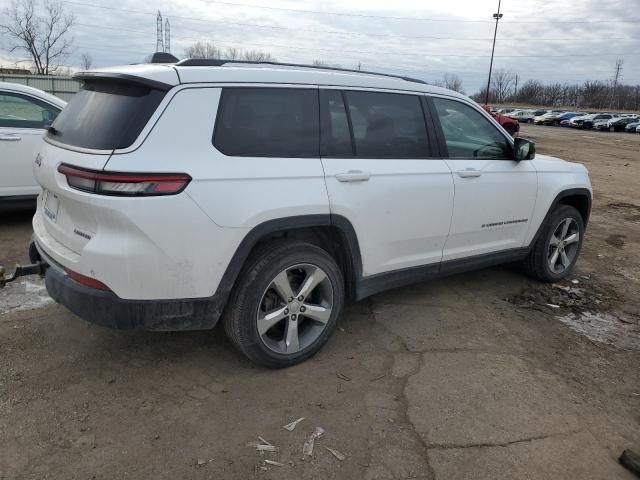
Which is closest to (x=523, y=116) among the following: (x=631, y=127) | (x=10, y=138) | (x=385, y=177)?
(x=631, y=127)

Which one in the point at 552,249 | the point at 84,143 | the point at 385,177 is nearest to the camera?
the point at 84,143

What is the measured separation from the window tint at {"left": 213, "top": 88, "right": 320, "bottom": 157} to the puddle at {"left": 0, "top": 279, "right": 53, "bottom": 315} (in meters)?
2.36

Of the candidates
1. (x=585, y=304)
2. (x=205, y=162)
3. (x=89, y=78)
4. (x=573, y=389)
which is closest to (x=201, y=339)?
(x=205, y=162)

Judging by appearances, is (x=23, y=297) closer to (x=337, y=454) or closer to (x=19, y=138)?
(x=19, y=138)

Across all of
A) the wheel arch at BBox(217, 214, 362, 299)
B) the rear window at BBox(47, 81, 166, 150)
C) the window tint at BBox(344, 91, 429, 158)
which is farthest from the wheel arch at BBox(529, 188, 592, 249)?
the rear window at BBox(47, 81, 166, 150)

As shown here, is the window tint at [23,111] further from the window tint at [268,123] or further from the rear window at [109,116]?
the window tint at [268,123]

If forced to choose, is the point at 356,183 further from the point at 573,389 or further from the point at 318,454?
the point at 573,389

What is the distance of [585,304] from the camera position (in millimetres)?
4816

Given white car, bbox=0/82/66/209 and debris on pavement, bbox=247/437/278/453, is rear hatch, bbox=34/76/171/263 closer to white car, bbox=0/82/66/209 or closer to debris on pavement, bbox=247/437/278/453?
debris on pavement, bbox=247/437/278/453

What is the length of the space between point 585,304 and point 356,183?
2.74 m

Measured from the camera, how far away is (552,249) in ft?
17.0

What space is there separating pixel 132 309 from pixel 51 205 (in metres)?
0.97

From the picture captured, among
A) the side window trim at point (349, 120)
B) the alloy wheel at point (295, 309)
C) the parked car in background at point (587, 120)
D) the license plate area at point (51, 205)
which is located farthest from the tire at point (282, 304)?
the parked car in background at point (587, 120)

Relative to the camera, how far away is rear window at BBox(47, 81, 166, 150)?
2.78 metres
